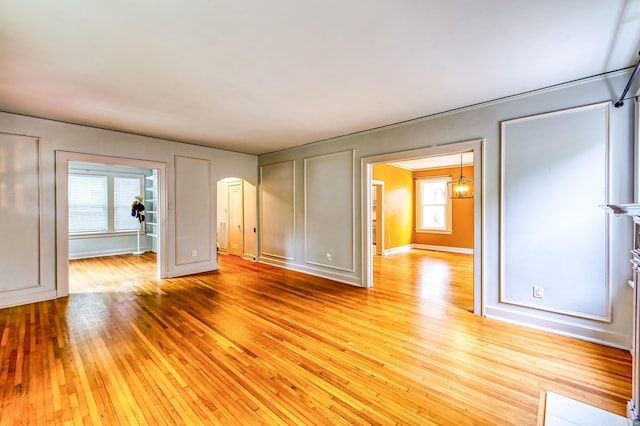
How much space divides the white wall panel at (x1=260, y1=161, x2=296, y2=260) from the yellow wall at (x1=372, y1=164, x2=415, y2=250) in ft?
9.25

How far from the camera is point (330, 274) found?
5.31 metres

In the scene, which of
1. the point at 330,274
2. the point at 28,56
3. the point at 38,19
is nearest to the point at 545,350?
the point at 330,274

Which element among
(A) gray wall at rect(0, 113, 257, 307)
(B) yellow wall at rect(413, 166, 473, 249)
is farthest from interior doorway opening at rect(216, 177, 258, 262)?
(B) yellow wall at rect(413, 166, 473, 249)

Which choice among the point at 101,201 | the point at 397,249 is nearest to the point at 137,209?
the point at 101,201

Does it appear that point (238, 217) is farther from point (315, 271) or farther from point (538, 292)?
point (538, 292)

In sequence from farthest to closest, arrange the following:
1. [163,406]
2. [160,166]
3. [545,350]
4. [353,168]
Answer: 1. [160,166]
2. [353,168]
3. [545,350]
4. [163,406]

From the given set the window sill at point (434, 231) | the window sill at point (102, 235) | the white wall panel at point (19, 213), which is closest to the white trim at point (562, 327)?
the window sill at point (434, 231)

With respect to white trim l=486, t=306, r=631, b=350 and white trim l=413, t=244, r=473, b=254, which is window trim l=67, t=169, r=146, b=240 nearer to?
white trim l=413, t=244, r=473, b=254

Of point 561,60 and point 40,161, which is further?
point 40,161

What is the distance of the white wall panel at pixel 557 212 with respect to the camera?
110 inches

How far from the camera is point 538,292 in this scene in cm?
313

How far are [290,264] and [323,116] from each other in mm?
3346

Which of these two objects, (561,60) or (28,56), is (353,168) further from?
(28,56)

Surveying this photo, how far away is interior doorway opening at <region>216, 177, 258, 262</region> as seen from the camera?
276 inches
